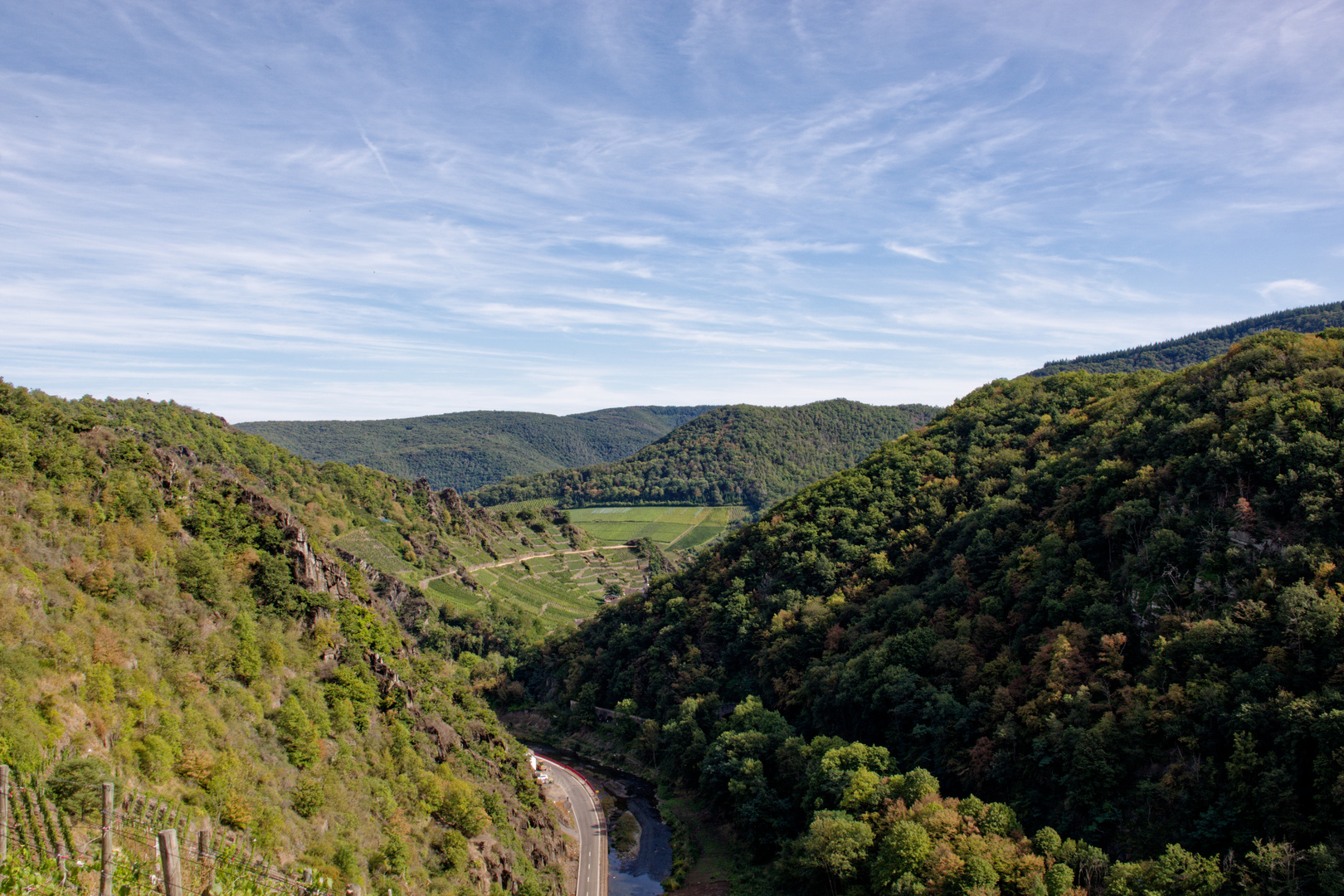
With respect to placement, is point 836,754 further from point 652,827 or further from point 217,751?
point 217,751

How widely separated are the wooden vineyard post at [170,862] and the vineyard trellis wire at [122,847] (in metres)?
0.02

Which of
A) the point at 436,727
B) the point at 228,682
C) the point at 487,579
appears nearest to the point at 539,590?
the point at 487,579

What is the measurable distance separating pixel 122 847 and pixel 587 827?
6802 centimetres

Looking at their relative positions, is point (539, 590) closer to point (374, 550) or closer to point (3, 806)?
point (374, 550)

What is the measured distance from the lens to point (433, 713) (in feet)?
219

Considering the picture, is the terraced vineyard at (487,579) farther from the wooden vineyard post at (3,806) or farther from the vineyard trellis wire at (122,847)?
the wooden vineyard post at (3,806)

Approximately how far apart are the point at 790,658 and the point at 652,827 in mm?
26991

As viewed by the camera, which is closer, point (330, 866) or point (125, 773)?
point (125, 773)

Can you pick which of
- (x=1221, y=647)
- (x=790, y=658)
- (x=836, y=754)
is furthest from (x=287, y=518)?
(x=1221, y=647)

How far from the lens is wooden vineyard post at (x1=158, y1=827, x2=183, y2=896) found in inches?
647

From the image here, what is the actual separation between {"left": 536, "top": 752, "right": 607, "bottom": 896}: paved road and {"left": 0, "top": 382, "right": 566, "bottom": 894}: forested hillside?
4.87 meters

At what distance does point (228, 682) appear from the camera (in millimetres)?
43781

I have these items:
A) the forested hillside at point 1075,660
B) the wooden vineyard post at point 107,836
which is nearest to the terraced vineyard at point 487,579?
the forested hillside at point 1075,660

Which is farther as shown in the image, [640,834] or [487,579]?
[487,579]
